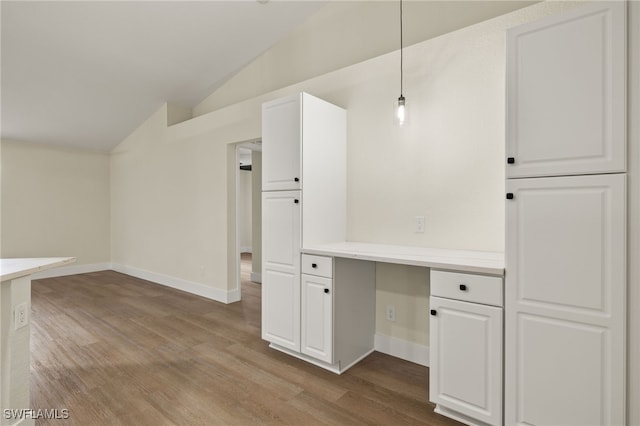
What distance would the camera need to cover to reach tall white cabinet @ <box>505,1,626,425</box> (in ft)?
4.79

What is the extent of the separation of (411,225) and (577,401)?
4.82ft

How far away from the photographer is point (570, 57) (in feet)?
5.11

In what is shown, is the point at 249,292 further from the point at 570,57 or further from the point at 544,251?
the point at 570,57

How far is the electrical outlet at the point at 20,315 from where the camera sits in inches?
68.7

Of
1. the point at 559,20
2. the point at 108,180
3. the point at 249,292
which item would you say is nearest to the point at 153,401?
the point at 249,292

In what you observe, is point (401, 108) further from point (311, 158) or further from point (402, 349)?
point (402, 349)

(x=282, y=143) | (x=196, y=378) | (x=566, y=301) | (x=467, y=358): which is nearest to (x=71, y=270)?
(x=196, y=378)

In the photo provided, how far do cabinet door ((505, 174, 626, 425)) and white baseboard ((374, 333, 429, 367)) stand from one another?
3.06 feet

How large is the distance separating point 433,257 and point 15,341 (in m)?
2.37

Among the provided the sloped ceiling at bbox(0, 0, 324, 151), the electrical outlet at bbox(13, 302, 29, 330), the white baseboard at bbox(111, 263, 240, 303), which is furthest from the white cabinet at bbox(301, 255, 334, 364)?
the sloped ceiling at bbox(0, 0, 324, 151)

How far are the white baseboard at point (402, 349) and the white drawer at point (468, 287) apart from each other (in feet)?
3.03

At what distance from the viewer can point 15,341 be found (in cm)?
173

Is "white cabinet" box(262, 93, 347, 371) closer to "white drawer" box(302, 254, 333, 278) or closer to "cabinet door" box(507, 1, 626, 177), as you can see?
"white drawer" box(302, 254, 333, 278)
